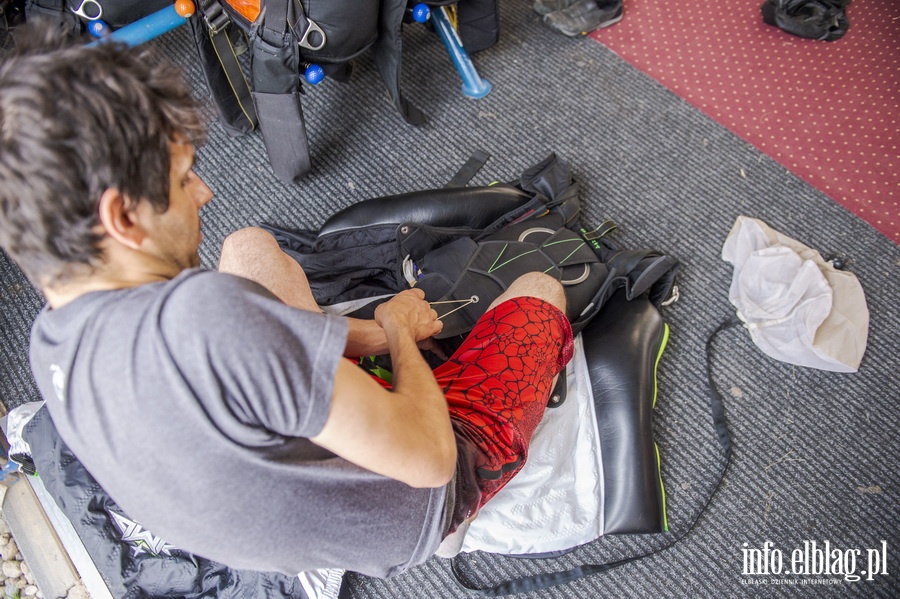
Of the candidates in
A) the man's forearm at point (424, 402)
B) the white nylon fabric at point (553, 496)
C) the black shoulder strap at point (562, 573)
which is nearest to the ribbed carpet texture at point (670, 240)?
the black shoulder strap at point (562, 573)

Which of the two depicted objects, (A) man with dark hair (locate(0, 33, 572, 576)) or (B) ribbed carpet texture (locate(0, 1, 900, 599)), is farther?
(B) ribbed carpet texture (locate(0, 1, 900, 599))

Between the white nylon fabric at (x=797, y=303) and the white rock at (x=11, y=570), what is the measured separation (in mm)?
1710

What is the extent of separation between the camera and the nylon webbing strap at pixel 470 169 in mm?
1670

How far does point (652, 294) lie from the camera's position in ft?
4.88

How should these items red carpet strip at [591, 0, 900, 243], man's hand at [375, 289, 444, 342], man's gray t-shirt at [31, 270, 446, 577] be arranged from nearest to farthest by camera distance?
man's gray t-shirt at [31, 270, 446, 577], man's hand at [375, 289, 444, 342], red carpet strip at [591, 0, 900, 243]

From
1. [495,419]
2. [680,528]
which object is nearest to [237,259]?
[495,419]

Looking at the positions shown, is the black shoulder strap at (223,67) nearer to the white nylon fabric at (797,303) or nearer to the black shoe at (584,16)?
the black shoe at (584,16)

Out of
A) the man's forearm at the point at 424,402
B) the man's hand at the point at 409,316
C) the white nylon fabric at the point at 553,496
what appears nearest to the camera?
the man's forearm at the point at 424,402

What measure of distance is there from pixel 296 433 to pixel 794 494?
1196 millimetres

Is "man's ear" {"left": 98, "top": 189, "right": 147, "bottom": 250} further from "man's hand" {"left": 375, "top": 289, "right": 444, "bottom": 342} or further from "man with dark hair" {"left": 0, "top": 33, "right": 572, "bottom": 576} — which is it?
"man's hand" {"left": 375, "top": 289, "right": 444, "bottom": 342}

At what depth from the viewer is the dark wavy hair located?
63 cm

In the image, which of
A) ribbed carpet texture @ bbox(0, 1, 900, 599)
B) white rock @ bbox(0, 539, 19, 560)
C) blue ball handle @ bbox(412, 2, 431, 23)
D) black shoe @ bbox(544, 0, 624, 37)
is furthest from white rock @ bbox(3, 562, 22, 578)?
black shoe @ bbox(544, 0, 624, 37)

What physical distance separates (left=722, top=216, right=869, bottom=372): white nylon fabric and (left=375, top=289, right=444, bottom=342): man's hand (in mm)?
803

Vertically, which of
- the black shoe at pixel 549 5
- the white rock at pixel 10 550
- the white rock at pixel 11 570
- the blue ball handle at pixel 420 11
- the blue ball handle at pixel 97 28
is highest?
the blue ball handle at pixel 97 28
